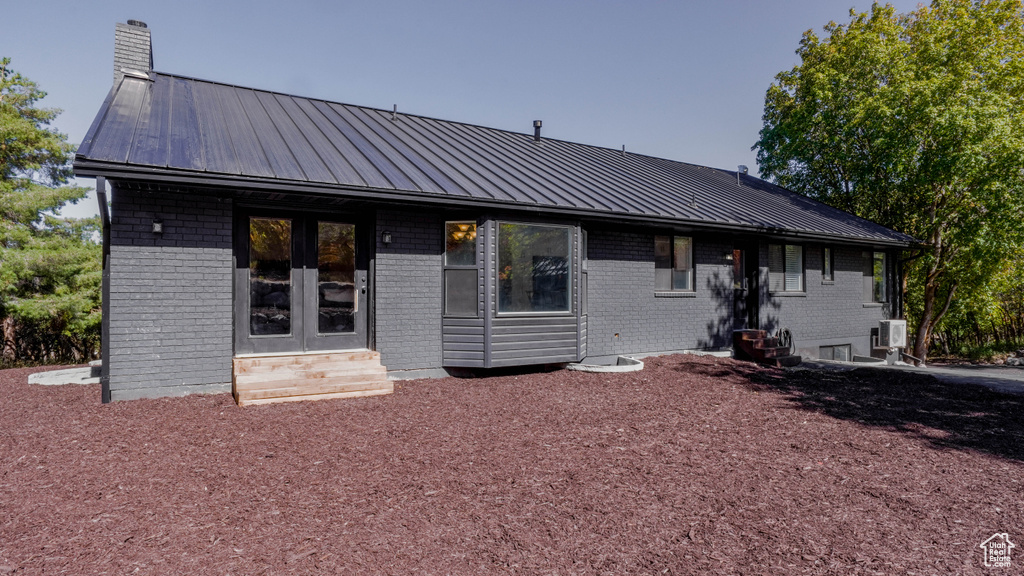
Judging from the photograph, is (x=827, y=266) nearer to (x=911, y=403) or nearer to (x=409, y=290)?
(x=911, y=403)

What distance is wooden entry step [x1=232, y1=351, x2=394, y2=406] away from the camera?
235 inches

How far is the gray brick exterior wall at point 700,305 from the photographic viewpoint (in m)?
9.48

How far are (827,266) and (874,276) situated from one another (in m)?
2.50

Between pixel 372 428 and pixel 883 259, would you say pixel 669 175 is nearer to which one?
pixel 883 259

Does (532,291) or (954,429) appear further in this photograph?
(532,291)

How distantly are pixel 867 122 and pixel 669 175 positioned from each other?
664 centimetres

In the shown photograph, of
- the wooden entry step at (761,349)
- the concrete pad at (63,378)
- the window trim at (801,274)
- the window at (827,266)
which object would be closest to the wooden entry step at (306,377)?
the concrete pad at (63,378)

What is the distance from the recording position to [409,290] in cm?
752

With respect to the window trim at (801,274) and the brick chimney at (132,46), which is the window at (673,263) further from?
the brick chimney at (132,46)

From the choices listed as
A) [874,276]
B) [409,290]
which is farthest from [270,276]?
[874,276]

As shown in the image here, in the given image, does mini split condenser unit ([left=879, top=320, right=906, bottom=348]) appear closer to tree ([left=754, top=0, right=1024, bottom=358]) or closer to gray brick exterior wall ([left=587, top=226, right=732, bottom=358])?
tree ([left=754, top=0, right=1024, bottom=358])

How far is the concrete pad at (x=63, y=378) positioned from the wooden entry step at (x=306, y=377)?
3383mm

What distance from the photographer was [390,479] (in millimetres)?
3824

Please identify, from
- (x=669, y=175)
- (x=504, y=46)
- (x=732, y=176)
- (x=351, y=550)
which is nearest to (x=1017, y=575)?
(x=351, y=550)
